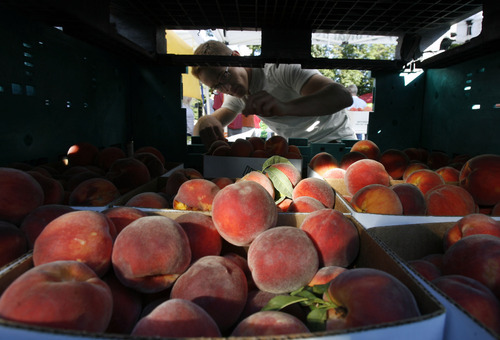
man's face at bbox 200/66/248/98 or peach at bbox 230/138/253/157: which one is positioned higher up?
man's face at bbox 200/66/248/98

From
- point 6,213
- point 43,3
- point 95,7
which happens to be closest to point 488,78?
point 95,7

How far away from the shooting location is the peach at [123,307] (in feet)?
2.13

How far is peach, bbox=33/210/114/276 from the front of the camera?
0.69 meters

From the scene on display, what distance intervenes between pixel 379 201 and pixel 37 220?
42.5 inches

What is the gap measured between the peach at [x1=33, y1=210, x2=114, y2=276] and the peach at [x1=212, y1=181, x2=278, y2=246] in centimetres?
29

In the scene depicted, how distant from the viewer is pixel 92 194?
1.25 metres

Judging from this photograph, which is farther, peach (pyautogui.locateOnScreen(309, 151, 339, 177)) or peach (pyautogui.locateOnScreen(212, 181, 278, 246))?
peach (pyautogui.locateOnScreen(309, 151, 339, 177))

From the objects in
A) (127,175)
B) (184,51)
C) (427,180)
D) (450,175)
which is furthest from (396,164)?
(184,51)

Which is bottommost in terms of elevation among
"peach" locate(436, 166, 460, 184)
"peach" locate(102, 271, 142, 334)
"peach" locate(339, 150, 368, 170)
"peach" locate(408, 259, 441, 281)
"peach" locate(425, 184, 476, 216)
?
"peach" locate(102, 271, 142, 334)

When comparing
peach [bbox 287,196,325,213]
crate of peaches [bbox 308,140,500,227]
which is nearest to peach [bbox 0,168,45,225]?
peach [bbox 287,196,325,213]

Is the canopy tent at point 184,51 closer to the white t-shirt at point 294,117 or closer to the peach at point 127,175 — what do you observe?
the white t-shirt at point 294,117

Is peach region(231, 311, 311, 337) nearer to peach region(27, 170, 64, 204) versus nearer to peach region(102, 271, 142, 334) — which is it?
peach region(102, 271, 142, 334)

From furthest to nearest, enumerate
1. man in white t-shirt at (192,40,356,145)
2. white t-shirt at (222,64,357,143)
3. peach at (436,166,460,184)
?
1. white t-shirt at (222,64,357,143)
2. man in white t-shirt at (192,40,356,145)
3. peach at (436,166,460,184)

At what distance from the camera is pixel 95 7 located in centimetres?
140
